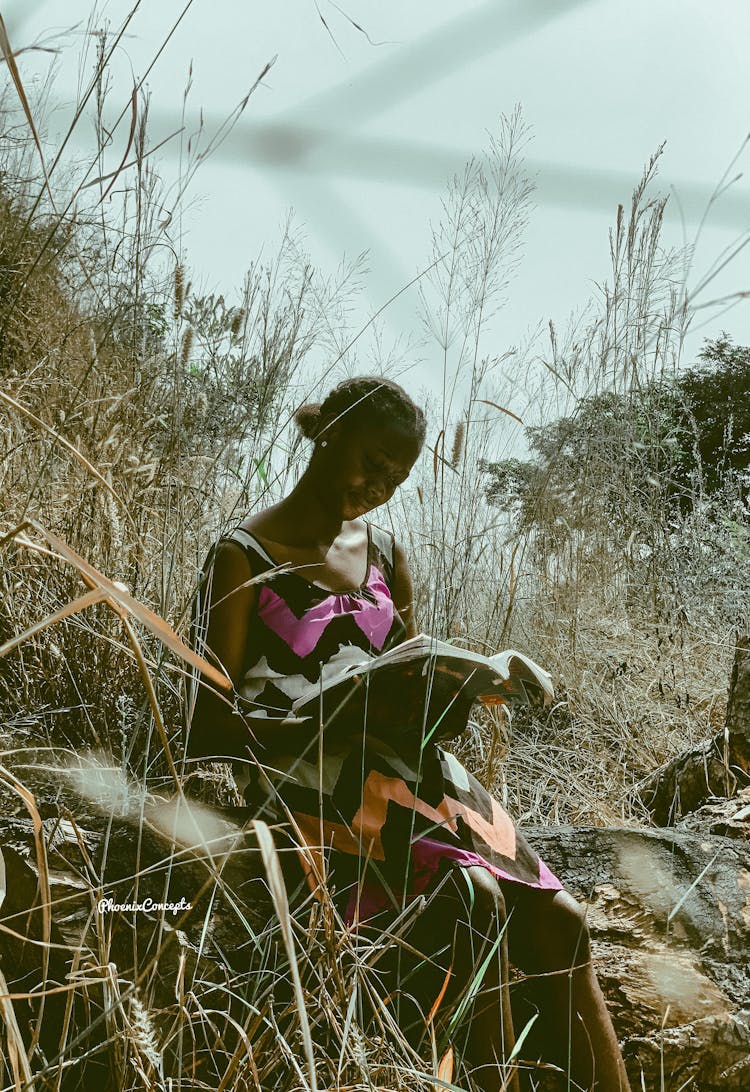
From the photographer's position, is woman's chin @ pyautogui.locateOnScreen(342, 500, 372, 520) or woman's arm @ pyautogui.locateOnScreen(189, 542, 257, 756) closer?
woman's arm @ pyautogui.locateOnScreen(189, 542, 257, 756)

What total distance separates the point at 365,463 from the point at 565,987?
765mm

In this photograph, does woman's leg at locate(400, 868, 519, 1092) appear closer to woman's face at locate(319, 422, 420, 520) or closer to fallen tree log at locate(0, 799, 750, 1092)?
fallen tree log at locate(0, 799, 750, 1092)

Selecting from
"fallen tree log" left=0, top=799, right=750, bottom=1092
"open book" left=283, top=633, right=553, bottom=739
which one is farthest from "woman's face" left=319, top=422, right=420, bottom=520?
"fallen tree log" left=0, top=799, right=750, bottom=1092

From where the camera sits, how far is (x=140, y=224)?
1.68 meters

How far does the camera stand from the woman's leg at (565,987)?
3.88 ft

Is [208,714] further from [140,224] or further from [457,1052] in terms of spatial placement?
[140,224]

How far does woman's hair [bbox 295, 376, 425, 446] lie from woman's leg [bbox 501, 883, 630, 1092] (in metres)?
0.69

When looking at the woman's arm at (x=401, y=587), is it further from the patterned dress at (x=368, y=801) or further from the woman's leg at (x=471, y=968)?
the woman's leg at (x=471, y=968)

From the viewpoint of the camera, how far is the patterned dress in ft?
3.90

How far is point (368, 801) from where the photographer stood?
1.22m

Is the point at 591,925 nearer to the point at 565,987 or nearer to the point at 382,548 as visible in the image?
the point at 565,987

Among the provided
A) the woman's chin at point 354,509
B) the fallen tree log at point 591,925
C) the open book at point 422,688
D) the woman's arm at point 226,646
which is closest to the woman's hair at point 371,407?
the woman's chin at point 354,509

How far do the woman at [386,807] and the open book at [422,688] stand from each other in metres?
0.05

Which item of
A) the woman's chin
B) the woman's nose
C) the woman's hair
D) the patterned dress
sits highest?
the woman's hair
